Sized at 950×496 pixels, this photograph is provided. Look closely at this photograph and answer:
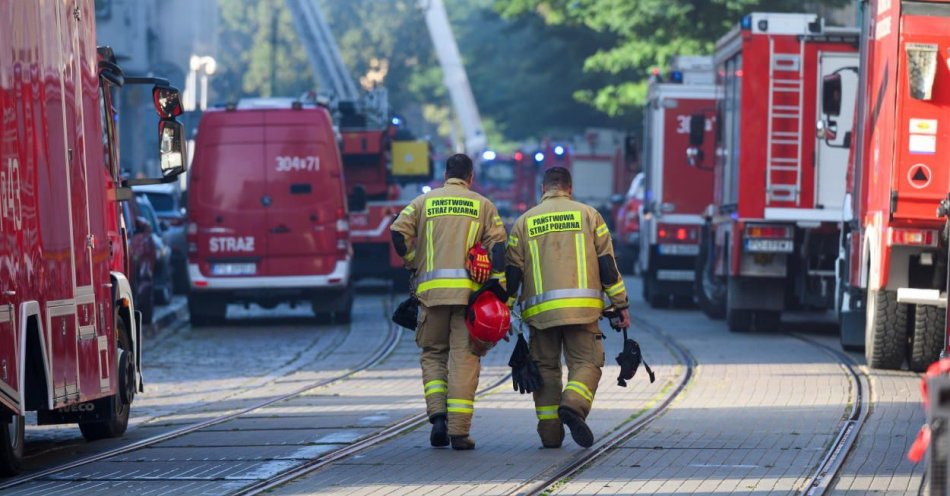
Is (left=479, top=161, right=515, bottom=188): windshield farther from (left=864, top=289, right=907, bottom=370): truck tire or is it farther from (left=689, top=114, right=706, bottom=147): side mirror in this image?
(left=864, top=289, right=907, bottom=370): truck tire

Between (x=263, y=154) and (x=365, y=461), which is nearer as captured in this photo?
(x=365, y=461)

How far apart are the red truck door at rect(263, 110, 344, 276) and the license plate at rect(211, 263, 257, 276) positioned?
7.0 inches

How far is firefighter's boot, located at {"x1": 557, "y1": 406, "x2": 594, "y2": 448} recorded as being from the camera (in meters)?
10.5

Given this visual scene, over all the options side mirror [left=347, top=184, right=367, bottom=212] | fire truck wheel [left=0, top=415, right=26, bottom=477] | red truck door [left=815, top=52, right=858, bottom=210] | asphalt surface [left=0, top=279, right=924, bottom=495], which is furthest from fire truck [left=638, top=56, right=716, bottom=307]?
fire truck wheel [left=0, top=415, right=26, bottom=477]

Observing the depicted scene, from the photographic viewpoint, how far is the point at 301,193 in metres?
22.2

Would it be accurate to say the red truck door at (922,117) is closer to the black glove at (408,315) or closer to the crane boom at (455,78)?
the black glove at (408,315)

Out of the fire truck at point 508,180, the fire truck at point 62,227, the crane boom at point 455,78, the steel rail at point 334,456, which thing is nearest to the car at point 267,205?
the steel rail at point 334,456

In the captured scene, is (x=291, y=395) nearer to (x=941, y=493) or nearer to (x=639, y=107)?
(x=941, y=493)

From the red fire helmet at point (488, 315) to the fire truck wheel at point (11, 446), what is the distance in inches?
97.2

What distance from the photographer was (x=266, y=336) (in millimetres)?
21797

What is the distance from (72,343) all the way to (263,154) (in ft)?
40.2

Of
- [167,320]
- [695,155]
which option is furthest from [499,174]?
[167,320]

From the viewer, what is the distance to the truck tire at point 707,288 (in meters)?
23.1

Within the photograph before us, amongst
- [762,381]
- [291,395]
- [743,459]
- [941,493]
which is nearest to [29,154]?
[743,459]
